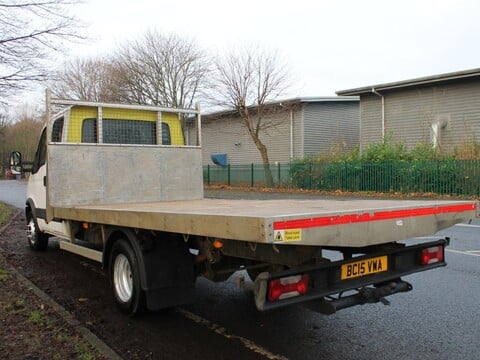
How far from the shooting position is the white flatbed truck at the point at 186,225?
3.36 metres

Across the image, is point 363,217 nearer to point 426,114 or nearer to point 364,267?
point 364,267

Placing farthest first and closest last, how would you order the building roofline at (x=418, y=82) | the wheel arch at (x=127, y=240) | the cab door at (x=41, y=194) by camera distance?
the building roofline at (x=418, y=82), the cab door at (x=41, y=194), the wheel arch at (x=127, y=240)

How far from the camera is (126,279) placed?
16.9 feet

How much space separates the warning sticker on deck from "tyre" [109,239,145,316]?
87.9 inches

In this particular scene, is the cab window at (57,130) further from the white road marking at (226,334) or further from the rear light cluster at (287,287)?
the rear light cluster at (287,287)

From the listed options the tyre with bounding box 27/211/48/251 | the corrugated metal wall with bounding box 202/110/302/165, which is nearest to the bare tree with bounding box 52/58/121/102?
the corrugated metal wall with bounding box 202/110/302/165

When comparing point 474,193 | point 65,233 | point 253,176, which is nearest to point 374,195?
point 474,193

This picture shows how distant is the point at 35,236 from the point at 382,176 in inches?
611

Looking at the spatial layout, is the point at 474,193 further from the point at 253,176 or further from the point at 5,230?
the point at 5,230

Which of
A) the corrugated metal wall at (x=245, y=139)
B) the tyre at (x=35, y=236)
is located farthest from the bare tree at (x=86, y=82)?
the tyre at (x=35, y=236)

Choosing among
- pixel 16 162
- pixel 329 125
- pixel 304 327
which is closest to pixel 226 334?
pixel 304 327

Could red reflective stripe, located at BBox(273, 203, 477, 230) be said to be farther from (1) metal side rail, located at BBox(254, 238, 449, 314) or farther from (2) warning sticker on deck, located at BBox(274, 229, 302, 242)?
Result: (1) metal side rail, located at BBox(254, 238, 449, 314)

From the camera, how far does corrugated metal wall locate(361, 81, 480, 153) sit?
21.9 m

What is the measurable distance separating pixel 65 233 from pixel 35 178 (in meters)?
1.68
